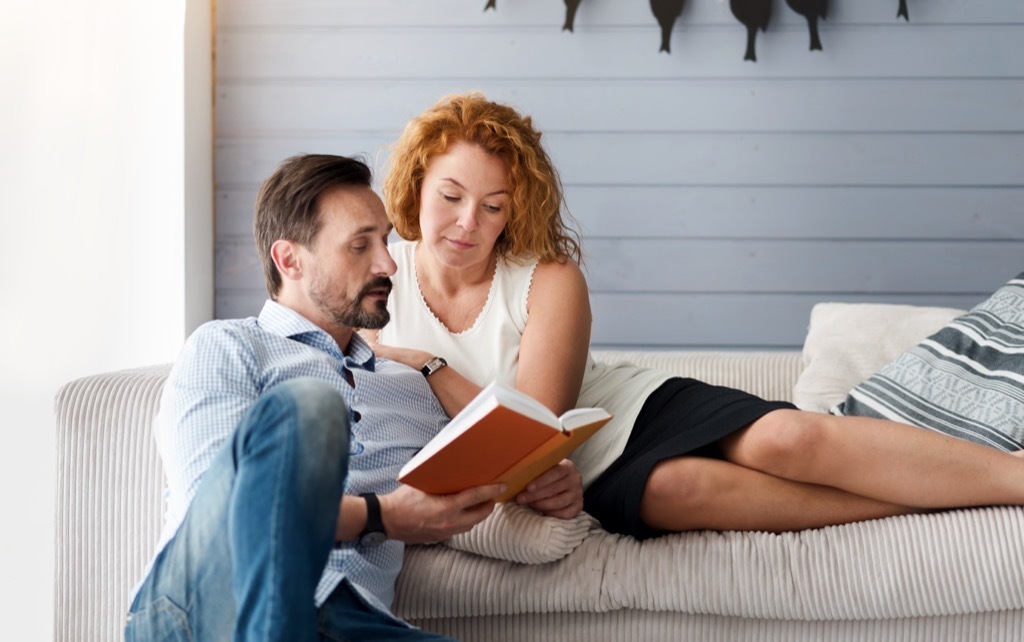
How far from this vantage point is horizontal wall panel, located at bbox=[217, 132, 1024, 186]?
279 cm

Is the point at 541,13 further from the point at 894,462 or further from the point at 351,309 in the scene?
the point at 894,462

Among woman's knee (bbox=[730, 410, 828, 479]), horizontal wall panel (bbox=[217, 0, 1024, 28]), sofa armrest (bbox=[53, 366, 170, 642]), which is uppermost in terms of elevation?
horizontal wall panel (bbox=[217, 0, 1024, 28])

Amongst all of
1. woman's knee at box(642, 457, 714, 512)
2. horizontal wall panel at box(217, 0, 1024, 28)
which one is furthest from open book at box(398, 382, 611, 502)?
horizontal wall panel at box(217, 0, 1024, 28)

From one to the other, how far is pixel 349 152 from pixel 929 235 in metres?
1.61

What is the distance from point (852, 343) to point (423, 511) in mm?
1280

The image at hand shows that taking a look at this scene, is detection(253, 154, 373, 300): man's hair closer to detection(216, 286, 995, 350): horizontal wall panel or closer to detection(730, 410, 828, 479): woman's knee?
detection(730, 410, 828, 479): woman's knee

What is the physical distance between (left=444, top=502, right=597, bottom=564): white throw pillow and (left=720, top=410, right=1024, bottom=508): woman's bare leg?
0.34 meters

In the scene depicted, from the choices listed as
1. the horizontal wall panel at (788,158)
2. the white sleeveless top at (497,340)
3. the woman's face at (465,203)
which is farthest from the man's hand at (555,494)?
the horizontal wall panel at (788,158)

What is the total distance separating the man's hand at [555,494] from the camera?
5.33 ft

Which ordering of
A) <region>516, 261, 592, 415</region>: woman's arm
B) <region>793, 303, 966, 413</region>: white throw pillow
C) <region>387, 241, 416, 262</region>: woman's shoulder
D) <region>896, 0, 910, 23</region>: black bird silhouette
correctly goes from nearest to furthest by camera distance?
<region>516, 261, 592, 415</region>: woman's arm
<region>387, 241, 416, 262</region>: woman's shoulder
<region>793, 303, 966, 413</region>: white throw pillow
<region>896, 0, 910, 23</region>: black bird silhouette

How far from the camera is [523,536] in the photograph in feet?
5.22

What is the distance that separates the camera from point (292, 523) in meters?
1.08

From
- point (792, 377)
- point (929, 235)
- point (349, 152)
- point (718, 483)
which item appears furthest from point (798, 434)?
point (349, 152)

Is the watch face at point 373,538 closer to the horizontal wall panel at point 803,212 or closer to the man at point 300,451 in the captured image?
the man at point 300,451
